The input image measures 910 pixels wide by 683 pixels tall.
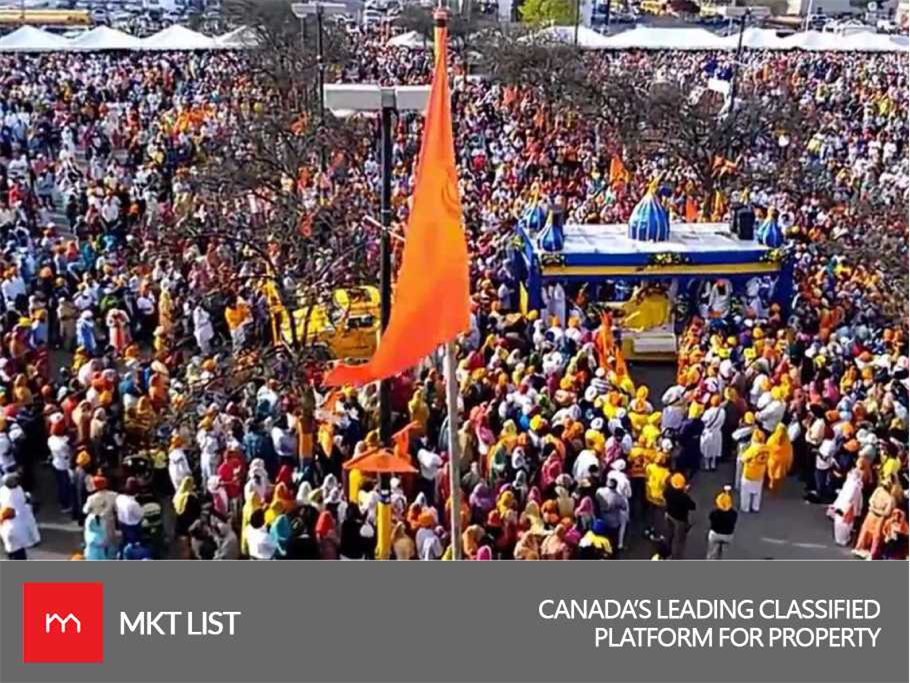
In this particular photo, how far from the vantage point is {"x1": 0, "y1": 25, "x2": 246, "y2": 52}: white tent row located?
3625 centimetres

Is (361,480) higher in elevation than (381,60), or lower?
lower

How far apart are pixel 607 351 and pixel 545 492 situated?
3.87m

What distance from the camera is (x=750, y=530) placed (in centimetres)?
1102

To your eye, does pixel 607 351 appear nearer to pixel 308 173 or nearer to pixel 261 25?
pixel 308 173

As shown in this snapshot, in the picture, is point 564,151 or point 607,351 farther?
point 564,151

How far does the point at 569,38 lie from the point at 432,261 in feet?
110

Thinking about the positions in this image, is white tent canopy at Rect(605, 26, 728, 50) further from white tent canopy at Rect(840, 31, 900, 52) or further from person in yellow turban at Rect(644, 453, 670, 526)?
person in yellow turban at Rect(644, 453, 670, 526)

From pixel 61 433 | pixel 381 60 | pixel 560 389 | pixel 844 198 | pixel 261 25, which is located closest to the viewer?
pixel 61 433

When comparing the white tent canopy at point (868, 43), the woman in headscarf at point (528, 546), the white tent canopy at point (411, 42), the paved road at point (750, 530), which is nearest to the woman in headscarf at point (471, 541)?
the woman in headscarf at point (528, 546)

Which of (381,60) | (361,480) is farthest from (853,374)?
(381,60)

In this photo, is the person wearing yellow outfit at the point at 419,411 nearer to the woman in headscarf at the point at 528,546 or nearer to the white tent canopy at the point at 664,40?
the woman in headscarf at the point at 528,546

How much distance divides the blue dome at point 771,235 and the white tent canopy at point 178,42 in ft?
81.5

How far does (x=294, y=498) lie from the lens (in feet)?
31.6

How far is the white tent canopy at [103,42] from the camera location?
3716 centimetres
